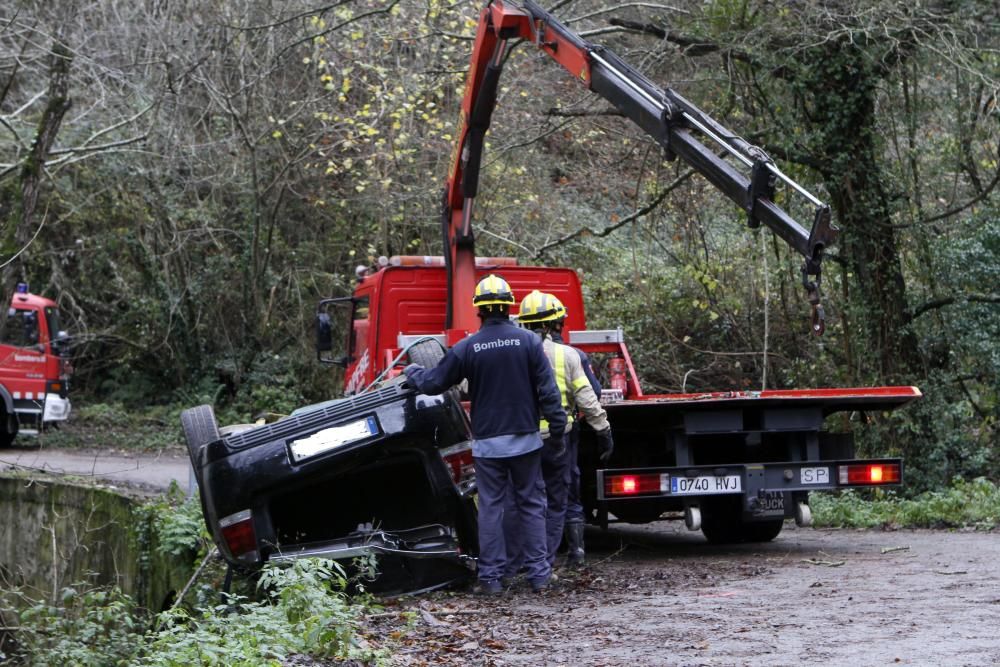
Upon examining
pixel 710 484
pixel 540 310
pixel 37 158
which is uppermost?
pixel 37 158

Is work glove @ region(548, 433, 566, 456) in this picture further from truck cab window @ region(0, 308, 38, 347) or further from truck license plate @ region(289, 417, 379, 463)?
truck cab window @ region(0, 308, 38, 347)

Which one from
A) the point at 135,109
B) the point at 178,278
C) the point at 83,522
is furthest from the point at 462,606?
the point at 178,278

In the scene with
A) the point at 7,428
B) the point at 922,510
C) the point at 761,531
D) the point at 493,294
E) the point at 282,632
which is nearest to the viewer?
the point at 282,632

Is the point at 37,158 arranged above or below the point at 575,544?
above

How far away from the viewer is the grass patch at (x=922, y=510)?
11.6 m

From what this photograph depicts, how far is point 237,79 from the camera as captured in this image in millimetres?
21547

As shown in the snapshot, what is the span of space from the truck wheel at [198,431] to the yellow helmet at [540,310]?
7.42ft

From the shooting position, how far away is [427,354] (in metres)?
8.70

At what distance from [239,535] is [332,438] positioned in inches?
30.9

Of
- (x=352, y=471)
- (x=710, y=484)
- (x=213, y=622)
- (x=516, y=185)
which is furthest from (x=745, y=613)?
(x=516, y=185)

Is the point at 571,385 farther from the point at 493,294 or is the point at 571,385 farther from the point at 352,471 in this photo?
the point at 352,471

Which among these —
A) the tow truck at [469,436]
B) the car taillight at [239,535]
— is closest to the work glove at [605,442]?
the tow truck at [469,436]

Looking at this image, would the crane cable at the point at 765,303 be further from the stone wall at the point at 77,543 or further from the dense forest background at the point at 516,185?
Result: the stone wall at the point at 77,543

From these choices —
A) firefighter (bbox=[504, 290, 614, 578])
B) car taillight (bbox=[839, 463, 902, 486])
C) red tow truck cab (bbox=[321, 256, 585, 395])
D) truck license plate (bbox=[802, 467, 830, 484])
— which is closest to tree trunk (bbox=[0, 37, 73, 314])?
red tow truck cab (bbox=[321, 256, 585, 395])
